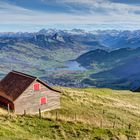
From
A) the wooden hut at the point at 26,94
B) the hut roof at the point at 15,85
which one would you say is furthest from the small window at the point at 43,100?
the hut roof at the point at 15,85

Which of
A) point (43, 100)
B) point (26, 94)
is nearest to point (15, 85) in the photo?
point (26, 94)

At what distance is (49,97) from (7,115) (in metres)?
25.2

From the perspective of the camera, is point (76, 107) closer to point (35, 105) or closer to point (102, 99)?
point (35, 105)

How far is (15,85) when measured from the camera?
196 ft

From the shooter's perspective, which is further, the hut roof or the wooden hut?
the hut roof

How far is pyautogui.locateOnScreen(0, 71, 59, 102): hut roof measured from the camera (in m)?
57.4

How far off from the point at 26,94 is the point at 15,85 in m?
3.52

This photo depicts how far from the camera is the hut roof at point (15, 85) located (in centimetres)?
5738

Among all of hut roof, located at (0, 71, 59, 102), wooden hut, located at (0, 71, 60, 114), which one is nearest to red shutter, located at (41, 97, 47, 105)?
wooden hut, located at (0, 71, 60, 114)

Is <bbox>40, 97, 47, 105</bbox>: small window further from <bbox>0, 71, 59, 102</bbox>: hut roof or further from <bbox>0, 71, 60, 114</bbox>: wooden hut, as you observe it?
<bbox>0, 71, 59, 102</bbox>: hut roof

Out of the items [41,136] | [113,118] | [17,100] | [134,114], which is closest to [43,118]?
[41,136]

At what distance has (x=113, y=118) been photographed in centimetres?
5756

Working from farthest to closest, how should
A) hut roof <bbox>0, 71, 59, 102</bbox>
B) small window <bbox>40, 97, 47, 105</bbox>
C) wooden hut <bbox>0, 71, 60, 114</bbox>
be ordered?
small window <bbox>40, 97, 47, 105</bbox> → hut roof <bbox>0, 71, 59, 102</bbox> → wooden hut <bbox>0, 71, 60, 114</bbox>

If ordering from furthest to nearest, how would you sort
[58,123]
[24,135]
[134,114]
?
[134,114], [58,123], [24,135]
